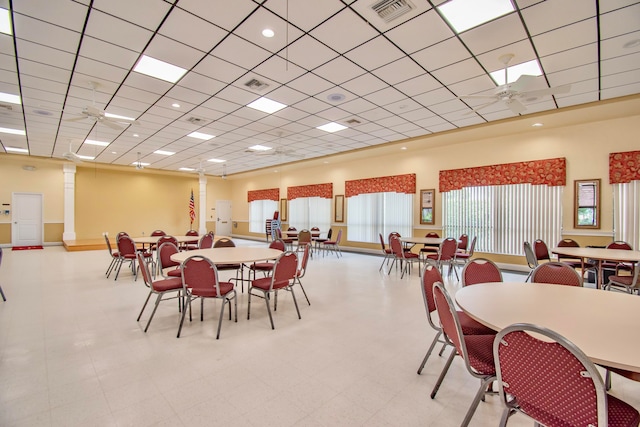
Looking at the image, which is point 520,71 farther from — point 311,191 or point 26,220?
point 26,220

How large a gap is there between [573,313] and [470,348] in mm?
620

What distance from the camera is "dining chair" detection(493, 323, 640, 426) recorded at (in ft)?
3.64

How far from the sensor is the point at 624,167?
5535 mm

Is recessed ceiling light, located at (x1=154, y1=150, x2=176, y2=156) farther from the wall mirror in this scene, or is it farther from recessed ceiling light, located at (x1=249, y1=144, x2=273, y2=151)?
the wall mirror

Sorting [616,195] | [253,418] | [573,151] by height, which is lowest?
[253,418]

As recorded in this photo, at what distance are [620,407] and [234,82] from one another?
494 centimetres

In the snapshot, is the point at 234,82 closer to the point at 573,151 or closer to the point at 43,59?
the point at 43,59

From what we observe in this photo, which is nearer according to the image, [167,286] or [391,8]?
[391,8]

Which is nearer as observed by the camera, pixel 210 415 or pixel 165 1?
pixel 210 415

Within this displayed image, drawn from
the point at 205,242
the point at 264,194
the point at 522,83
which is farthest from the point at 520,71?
the point at 264,194

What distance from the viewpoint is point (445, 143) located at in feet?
25.7

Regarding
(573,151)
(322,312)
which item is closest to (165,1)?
(322,312)

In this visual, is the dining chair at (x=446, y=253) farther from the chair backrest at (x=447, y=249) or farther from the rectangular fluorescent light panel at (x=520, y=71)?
the rectangular fluorescent light panel at (x=520, y=71)

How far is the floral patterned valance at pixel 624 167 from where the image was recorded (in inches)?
214
